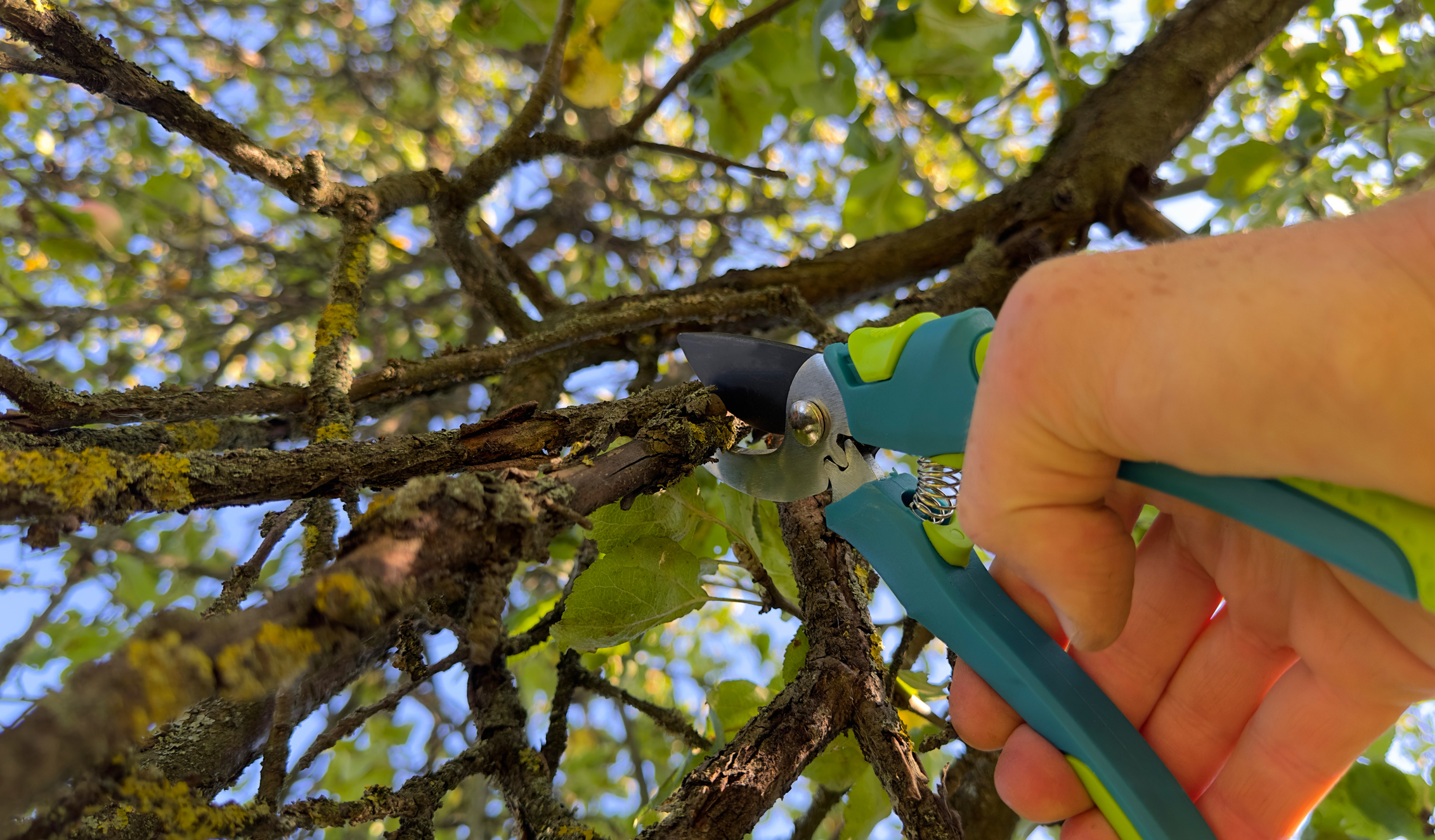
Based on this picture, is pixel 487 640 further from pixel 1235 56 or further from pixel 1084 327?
pixel 1235 56

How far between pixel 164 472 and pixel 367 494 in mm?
242

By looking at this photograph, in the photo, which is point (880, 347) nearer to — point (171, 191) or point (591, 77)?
point (591, 77)

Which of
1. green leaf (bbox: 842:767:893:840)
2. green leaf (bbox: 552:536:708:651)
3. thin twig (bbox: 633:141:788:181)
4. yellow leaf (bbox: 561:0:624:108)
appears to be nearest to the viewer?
green leaf (bbox: 552:536:708:651)

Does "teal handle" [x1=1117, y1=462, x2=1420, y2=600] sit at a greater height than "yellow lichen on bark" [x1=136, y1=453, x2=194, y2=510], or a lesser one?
lesser

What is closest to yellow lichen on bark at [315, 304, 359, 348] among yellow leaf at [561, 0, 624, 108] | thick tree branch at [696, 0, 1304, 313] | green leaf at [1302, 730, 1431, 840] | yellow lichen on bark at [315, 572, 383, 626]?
yellow lichen on bark at [315, 572, 383, 626]

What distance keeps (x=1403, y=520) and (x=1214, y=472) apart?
0.14m

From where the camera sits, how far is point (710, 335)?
1.03 meters

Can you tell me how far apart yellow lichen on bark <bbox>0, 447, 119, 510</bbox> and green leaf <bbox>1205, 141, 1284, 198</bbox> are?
2568 millimetres

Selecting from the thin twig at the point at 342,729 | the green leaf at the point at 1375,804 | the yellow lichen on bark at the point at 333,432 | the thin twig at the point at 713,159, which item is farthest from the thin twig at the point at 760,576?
the green leaf at the point at 1375,804

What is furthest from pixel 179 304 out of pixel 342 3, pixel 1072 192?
pixel 1072 192

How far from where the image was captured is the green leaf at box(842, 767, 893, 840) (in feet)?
3.88

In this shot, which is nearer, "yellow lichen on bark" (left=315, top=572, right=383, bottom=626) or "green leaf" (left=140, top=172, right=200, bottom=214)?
"yellow lichen on bark" (left=315, top=572, right=383, bottom=626)

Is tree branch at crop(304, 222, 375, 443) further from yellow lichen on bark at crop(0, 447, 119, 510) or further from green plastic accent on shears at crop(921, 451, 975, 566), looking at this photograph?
green plastic accent on shears at crop(921, 451, 975, 566)

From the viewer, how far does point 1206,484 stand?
Answer: 25.7 inches
